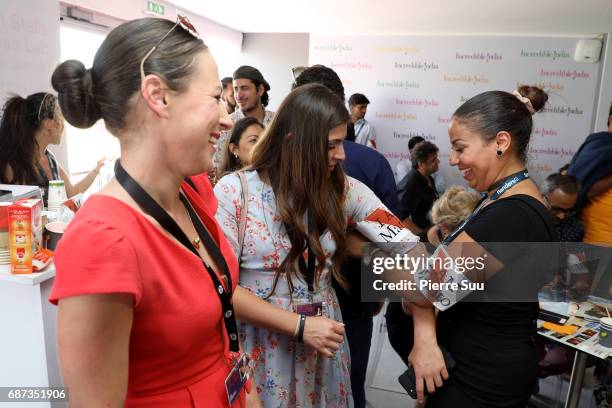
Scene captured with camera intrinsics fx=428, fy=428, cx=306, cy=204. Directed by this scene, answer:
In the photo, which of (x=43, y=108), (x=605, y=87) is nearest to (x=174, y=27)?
(x=43, y=108)

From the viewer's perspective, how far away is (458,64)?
5359 millimetres

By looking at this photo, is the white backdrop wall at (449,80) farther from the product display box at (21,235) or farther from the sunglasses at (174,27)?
the sunglasses at (174,27)

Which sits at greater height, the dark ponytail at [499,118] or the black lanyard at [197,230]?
the dark ponytail at [499,118]

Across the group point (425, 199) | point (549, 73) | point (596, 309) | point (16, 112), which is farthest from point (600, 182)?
point (16, 112)

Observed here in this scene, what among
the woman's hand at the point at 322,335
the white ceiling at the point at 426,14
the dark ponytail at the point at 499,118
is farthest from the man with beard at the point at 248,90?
the woman's hand at the point at 322,335

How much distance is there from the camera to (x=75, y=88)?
769mm

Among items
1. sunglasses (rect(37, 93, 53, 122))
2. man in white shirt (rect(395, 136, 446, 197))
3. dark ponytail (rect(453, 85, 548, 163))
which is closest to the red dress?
dark ponytail (rect(453, 85, 548, 163))

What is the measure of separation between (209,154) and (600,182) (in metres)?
3.01

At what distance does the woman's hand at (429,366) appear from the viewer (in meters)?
1.26

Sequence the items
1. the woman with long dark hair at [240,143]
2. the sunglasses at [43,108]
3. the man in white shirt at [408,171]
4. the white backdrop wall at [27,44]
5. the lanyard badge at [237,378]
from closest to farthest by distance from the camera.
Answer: the lanyard badge at [237,378], the woman with long dark hair at [240,143], the sunglasses at [43,108], the white backdrop wall at [27,44], the man in white shirt at [408,171]

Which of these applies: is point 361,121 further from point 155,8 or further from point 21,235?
point 21,235

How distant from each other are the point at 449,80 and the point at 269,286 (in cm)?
489

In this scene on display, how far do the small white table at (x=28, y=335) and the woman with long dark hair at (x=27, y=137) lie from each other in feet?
4.75

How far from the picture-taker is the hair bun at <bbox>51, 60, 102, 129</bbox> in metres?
0.77
